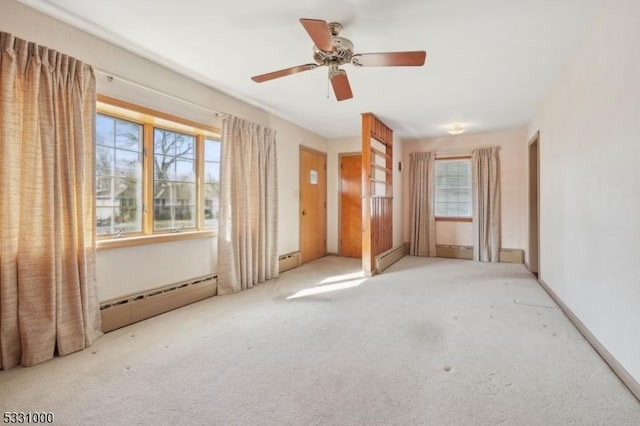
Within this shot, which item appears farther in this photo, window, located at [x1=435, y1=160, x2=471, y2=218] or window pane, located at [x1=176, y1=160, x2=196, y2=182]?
window, located at [x1=435, y1=160, x2=471, y2=218]

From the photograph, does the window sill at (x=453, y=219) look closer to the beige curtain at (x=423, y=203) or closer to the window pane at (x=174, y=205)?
the beige curtain at (x=423, y=203)

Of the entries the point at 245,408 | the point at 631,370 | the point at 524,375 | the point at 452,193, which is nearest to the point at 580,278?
the point at 631,370

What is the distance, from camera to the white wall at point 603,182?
5.98 feet

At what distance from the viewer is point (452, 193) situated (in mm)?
6398

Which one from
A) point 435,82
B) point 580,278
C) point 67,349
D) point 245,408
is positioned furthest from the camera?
point 435,82

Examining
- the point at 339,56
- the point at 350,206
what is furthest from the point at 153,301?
the point at 350,206

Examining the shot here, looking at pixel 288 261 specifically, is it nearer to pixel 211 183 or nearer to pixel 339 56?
pixel 211 183

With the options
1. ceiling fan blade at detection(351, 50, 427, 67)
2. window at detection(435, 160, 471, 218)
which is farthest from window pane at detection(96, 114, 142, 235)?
window at detection(435, 160, 471, 218)

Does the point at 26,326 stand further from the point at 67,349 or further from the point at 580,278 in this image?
the point at 580,278

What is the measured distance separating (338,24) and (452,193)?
4960 mm

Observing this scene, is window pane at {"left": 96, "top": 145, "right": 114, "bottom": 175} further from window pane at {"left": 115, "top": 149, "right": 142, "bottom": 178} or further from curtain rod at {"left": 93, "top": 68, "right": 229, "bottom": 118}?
curtain rod at {"left": 93, "top": 68, "right": 229, "bottom": 118}

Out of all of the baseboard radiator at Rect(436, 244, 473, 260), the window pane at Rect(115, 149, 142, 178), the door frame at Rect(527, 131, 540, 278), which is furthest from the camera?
the baseboard radiator at Rect(436, 244, 473, 260)

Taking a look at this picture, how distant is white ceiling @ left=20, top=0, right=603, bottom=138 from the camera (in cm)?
218

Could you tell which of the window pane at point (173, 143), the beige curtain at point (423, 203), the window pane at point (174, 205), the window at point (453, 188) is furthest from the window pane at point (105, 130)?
the window at point (453, 188)
